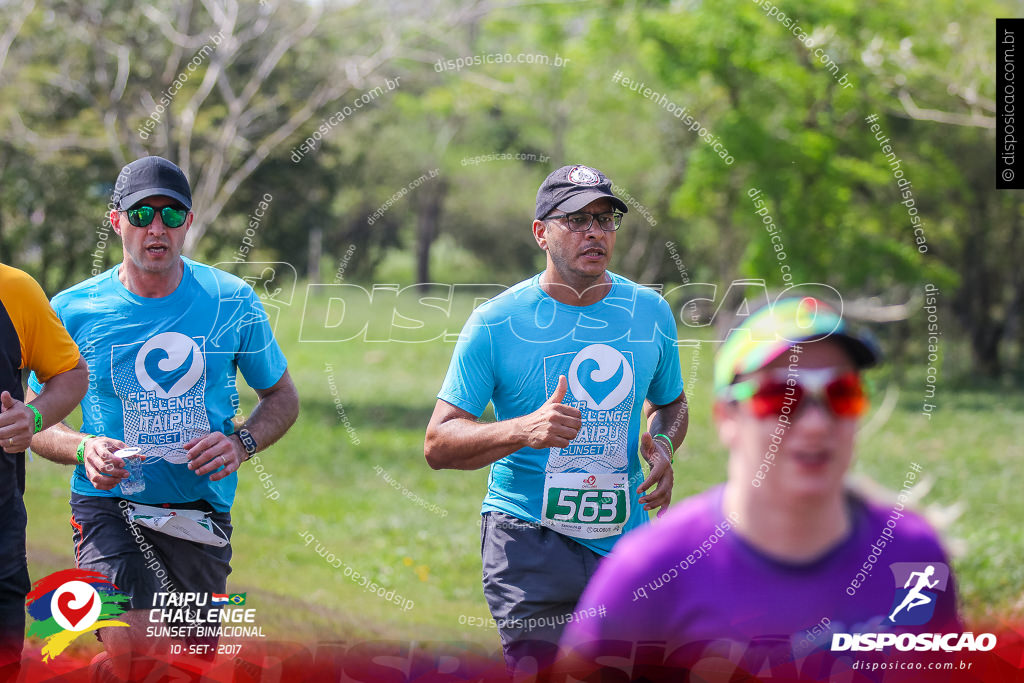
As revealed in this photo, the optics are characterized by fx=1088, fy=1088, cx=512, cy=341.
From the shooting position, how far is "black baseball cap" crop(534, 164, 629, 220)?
3.96m

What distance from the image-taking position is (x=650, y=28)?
20.9 metres

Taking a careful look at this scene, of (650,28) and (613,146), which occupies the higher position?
(650,28)

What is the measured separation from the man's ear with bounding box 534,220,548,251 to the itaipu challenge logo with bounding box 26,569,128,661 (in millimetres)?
2104

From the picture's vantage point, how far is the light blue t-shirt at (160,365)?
4305mm

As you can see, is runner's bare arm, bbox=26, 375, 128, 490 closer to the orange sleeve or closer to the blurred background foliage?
the orange sleeve

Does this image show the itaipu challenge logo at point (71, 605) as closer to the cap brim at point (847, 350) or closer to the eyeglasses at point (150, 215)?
the eyeglasses at point (150, 215)

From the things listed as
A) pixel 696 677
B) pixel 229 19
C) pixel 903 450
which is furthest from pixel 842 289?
pixel 696 677

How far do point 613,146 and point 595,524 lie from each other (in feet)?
59.6

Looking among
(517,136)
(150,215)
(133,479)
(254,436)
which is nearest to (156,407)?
(133,479)

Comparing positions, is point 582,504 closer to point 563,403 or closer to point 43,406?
point 563,403

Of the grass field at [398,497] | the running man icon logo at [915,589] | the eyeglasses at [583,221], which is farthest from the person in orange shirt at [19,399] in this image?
the running man icon logo at [915,589]

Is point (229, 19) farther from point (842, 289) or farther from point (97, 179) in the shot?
point (842, 289)

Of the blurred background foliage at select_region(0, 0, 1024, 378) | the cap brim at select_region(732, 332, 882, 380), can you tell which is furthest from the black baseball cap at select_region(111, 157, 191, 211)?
the blurred background foliage at select_region(0, 0, 1024, 378)

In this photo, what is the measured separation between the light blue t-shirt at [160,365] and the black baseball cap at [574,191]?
1318 millimetres
